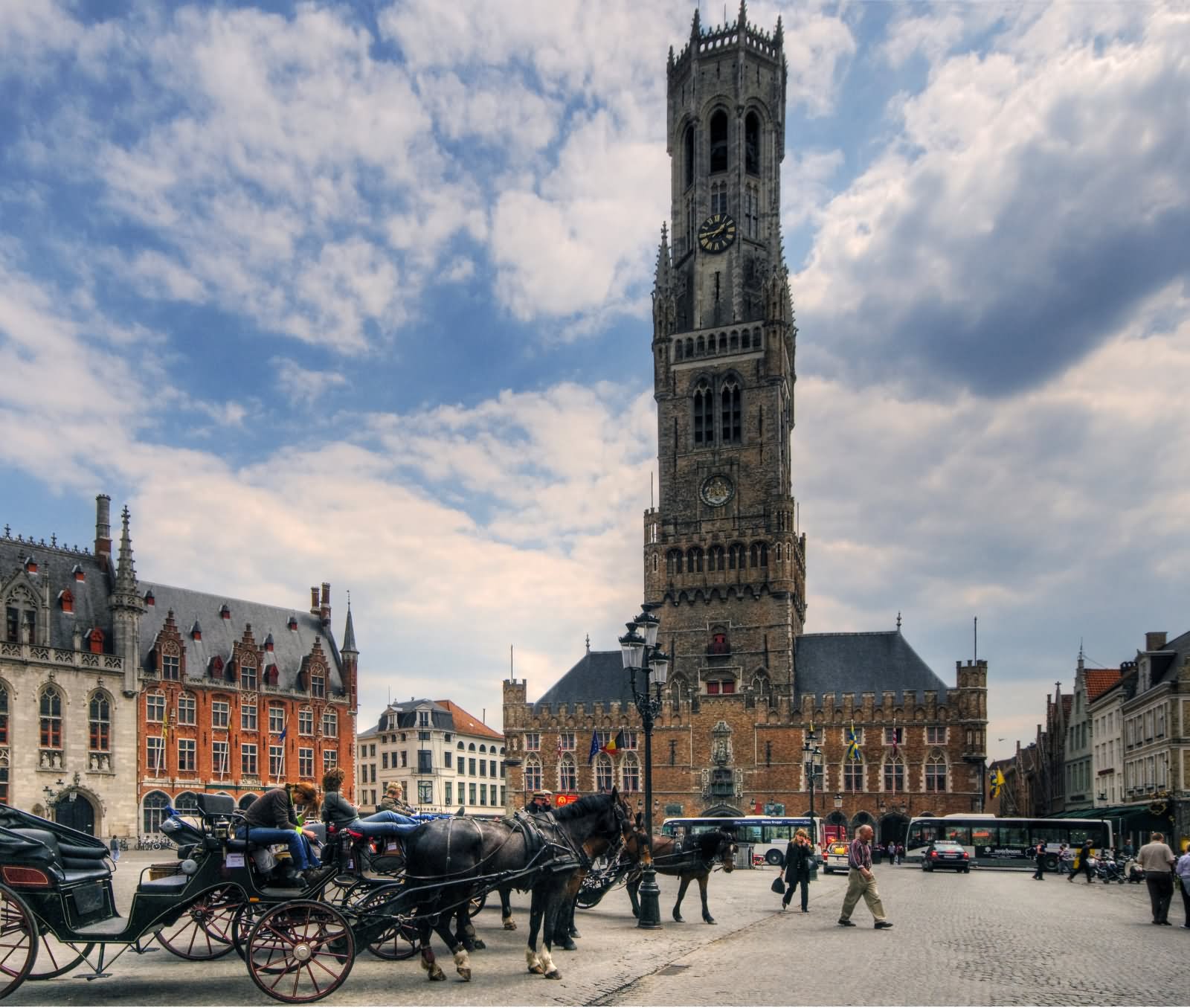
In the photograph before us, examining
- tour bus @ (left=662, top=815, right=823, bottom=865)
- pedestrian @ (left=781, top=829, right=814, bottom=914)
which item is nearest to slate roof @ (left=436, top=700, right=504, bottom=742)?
tour bus @ (left=662, top=815, right=823, bottom=865)

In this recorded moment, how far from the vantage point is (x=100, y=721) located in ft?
174

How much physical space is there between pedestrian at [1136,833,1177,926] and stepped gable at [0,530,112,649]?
153 ft

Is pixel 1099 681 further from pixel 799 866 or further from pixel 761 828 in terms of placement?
pixel 799 866

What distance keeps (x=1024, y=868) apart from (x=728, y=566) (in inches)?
1094

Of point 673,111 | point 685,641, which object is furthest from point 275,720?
point 673,111

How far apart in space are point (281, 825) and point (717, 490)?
2538 inches

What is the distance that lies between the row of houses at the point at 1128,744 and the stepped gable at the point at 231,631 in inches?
1716

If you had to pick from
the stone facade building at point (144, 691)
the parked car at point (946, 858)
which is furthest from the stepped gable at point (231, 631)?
the parked car at point (946, 858)

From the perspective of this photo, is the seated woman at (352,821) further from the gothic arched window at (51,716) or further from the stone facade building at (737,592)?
the stone facade building at (737,592)

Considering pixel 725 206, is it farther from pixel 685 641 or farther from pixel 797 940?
pixel 797 940

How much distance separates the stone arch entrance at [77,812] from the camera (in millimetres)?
50750

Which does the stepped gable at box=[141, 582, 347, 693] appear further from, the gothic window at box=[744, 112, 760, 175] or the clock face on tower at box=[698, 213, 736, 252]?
the gothic window at box=[744, 112, 760, 175]

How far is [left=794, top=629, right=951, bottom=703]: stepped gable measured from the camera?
70.2 meters

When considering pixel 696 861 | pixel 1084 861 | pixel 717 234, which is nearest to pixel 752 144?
pixel 717 234
